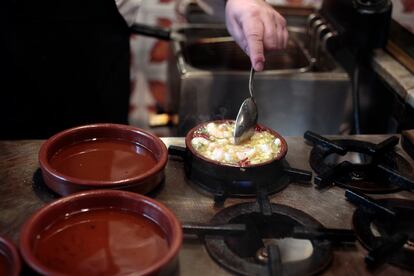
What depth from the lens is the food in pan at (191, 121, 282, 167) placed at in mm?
1181

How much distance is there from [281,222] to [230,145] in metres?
0.27

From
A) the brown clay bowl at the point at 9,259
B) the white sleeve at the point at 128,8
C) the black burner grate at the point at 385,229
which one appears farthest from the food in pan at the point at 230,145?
the white sleeve at the point at 128,8

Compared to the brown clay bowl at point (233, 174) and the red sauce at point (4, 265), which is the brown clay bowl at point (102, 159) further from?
the red sauce at point (4, 265)

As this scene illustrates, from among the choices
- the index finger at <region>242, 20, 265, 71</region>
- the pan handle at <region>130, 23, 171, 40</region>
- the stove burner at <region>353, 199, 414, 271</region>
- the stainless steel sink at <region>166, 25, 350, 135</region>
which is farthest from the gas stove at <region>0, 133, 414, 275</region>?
the pan handle at <region>130, 23, 171, 40</region>

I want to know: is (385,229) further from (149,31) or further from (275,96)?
(149,31)

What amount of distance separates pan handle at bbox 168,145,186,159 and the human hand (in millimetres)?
282

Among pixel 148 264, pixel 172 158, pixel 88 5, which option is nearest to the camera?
pixel 148 264

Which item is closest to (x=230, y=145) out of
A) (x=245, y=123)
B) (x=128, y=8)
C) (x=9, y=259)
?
(x=245, y=123)

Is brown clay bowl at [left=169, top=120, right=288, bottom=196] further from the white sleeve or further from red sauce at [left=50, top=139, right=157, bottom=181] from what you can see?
→ the white sleeve

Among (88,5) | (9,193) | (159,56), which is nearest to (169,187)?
(9,193)

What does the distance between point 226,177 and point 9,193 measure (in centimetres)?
48

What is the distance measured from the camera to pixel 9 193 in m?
1.11

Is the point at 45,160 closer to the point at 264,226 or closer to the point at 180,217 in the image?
the point at 180,217

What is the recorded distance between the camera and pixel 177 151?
4.13 feet
